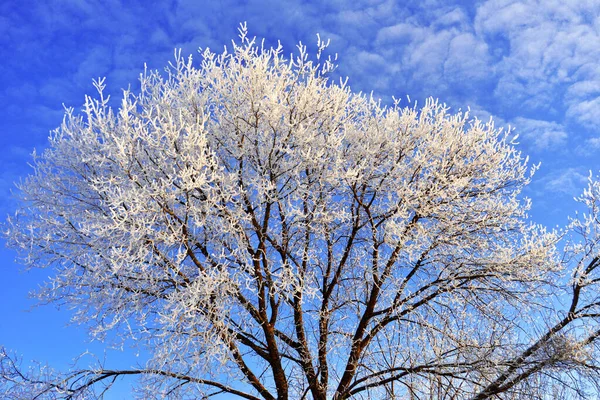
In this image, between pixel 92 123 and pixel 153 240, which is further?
pixel 92 123

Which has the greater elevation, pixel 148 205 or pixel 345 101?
pixel 345 101

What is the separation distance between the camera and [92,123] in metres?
9.95

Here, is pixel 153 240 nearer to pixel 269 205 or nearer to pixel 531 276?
pixel 269 205

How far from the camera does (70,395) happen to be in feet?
32.0

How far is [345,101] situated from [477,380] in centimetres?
→ 577

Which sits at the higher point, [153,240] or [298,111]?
[298,111]

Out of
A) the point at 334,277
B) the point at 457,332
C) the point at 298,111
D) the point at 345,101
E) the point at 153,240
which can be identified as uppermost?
the point at 345,101

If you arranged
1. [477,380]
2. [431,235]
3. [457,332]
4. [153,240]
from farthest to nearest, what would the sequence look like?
[431,235]
[457,332]
[477,380]
[153,240]

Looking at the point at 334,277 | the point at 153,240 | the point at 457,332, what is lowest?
the point at 457,332

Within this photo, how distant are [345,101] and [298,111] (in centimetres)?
168

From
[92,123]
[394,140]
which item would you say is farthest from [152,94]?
[394,140]

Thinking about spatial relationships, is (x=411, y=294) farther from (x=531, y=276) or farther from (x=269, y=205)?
(x=269, y=205)

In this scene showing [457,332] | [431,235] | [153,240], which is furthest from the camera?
[431,235]

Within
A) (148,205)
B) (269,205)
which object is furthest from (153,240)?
(269,205)
